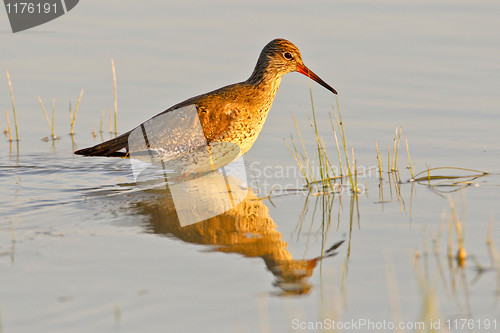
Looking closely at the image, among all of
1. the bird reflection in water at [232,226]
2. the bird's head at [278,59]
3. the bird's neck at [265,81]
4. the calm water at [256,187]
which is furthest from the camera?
the bird's head at [278,59]

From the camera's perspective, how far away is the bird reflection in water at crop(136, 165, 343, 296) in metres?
5.19

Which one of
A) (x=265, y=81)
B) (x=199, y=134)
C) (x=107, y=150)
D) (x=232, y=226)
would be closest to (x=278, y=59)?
(x=265, y=81)

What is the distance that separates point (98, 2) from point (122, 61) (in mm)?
3188

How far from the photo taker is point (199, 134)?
25.7ft

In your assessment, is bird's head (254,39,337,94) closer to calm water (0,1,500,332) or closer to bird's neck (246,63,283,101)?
bird's neck (246,63,283,101)

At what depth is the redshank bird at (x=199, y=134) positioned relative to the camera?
7812mm

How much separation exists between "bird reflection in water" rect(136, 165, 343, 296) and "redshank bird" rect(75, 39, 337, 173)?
0.25 metres

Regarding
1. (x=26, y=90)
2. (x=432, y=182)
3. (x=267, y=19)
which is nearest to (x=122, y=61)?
(x=26, y=90)

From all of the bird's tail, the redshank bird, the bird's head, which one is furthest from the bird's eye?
the bird's tail

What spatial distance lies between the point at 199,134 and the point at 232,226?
1.86 m

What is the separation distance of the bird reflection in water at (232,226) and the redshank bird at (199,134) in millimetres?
248

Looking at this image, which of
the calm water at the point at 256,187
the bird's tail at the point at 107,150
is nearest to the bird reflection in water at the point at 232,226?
the calm water at the point at 256,187

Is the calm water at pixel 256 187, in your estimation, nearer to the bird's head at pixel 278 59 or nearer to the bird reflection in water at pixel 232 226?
the bird reflection in water at pixel 232 226

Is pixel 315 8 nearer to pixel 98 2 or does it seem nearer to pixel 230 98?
pixel 98 2
